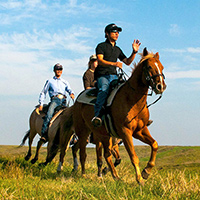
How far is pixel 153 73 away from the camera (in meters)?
5.65

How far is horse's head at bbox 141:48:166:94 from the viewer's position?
5.52 metres

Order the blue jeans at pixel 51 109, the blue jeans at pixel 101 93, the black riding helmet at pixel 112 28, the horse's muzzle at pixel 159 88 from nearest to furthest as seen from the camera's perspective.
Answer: the horse's muzzle at pixel 159 88
the blue jeans at pixel 101 93
the black riding helmet at pixel 112 28
the blue jeans at pixel 51 109

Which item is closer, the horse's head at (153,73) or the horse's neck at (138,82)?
the horse's head at (153,73)

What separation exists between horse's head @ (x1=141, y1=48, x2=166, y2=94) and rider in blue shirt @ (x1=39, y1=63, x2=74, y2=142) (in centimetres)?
469

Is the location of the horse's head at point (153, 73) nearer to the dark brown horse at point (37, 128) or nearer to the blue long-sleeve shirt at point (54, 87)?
the dark brown horse at point (37, 128)

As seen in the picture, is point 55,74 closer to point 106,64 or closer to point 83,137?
point 83,137

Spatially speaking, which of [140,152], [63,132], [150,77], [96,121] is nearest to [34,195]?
[96,121]

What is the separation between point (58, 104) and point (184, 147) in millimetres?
5835

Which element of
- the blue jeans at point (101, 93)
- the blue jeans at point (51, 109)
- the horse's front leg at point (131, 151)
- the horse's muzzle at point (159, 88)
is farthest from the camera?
the blue jeans at point (51, 109)

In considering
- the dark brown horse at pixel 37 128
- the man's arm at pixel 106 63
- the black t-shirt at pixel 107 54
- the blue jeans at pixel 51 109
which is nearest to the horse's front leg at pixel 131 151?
A: the man's arm at pixel 106 63

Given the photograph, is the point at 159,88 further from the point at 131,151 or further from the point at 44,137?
the point at 44,137

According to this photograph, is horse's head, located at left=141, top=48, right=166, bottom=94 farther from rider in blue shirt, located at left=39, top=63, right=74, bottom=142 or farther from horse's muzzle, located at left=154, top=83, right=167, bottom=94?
rider in blue shirt, located at left=39, top=63, right=74, bottom=142

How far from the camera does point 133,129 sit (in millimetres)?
6293

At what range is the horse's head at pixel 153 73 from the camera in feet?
18.1
